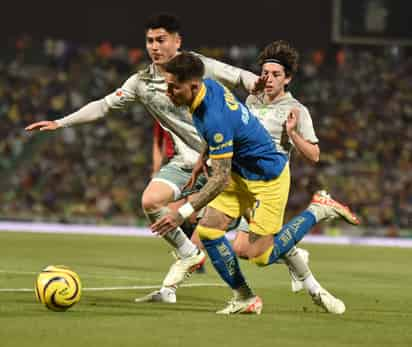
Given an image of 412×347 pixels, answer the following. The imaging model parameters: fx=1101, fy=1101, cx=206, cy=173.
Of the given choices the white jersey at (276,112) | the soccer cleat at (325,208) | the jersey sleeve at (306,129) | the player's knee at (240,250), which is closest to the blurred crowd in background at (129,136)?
the soccer cleat at (325,208)

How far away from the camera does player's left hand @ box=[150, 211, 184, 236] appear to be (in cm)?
685

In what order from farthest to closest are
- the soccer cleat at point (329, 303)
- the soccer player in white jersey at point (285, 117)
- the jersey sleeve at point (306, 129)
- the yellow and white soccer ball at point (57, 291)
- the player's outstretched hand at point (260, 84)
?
1. the player's outstretched hand at point (260, 84)
2. the jersey sleeve at point (306, 129)
3. the soccer player in white jersey at point (285, 117)
4. the soccer cleat at point (329, 303)
5. the yellow and white soccer ball at point (57, 291)

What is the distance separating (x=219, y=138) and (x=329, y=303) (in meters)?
1.70

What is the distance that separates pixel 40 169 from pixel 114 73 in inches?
177

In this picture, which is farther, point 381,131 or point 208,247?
point 381,131

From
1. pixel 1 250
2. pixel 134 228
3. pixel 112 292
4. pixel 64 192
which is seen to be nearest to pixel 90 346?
pixel 112 292

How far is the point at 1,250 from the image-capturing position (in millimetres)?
15477

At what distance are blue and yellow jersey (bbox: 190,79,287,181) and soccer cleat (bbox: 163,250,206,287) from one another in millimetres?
1417

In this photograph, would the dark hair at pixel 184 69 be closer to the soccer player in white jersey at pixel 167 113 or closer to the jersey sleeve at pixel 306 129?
the jersey sleeve at pixel 306 129

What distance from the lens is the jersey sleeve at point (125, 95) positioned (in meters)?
9.52

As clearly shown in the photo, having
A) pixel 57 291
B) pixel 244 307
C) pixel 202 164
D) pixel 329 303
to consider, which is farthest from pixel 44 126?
pixel 329 303

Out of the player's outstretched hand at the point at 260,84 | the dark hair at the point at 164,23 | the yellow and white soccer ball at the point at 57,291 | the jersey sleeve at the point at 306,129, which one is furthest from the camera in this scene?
the dark hair at the point at 164,23

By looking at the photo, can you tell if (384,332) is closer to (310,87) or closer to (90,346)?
(90,346)

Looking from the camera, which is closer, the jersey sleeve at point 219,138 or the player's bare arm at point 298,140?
the jersey sleeve at point 219,138
